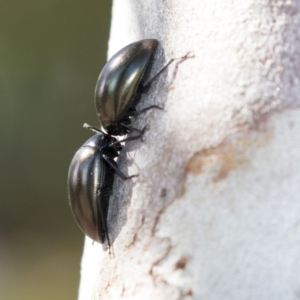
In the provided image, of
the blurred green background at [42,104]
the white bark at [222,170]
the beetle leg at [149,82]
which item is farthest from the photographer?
→ the blurred green background at [42,104]

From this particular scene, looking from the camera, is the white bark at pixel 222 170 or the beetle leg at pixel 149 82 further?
the beetle leg at pixel 149 82

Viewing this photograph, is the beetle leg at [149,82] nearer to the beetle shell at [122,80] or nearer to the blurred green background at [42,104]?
the beetle shell at [122,80]

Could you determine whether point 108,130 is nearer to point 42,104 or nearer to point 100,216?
point 100,216

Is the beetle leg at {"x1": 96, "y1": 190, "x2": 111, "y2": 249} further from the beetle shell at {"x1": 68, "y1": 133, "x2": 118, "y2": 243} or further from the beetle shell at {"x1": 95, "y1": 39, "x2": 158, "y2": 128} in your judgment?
the beetle shell at {"x1": 95, "y1": 39, "x2": 158, "y2": 128}

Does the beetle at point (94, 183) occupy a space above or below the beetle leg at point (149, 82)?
below

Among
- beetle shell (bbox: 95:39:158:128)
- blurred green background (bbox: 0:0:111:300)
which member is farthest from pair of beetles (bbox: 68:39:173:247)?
blurred green background (bbox: 0:0:111:300)

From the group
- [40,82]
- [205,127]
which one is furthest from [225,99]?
[40,82]

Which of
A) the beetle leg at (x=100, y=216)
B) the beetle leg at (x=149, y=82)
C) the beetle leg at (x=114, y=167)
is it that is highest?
the beetle leg at (x=149, y=82)

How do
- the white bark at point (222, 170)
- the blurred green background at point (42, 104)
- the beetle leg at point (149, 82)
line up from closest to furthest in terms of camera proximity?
the white bark at point (222, 170) → the beetle leg at point (149, 82) → the blurred green background at point (42, 104)

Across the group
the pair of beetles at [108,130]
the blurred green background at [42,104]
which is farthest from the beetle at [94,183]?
the blurred green background at [42,104]
